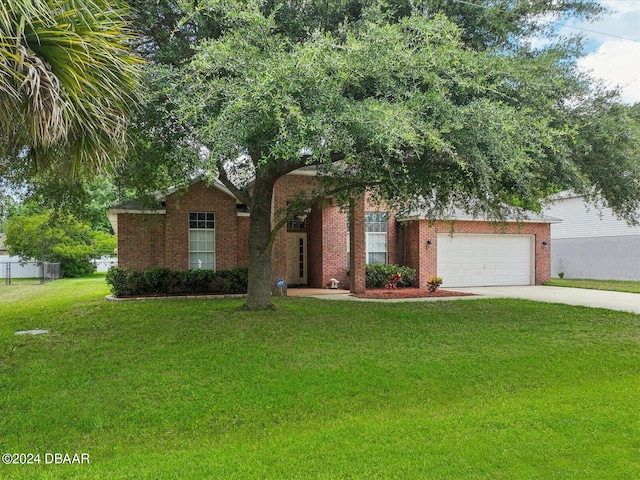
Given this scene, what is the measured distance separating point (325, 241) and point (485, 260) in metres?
7.19

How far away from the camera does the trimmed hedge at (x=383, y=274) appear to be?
17.0 m

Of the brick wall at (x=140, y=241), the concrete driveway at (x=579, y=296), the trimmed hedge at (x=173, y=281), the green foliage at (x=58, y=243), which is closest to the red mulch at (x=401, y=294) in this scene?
the concrete driveway at (x=579, y=296)

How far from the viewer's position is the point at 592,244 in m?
23.9

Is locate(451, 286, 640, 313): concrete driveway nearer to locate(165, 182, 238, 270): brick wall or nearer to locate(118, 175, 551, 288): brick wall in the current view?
locate(118, 175, 551, 288): brick wall

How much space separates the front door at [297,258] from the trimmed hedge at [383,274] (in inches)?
105

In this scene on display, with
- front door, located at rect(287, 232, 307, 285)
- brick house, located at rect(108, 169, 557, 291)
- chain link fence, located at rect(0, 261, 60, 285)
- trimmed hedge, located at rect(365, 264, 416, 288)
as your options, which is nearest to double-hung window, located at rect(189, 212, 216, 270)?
brick house, located at rect(108, 169, 557, 291)

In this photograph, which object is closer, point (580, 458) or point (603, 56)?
point (580, 458)

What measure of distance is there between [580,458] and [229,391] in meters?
3.66

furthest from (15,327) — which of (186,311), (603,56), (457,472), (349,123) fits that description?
(603,56)

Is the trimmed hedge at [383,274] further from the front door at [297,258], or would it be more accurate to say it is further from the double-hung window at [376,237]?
the front door at [297,258]

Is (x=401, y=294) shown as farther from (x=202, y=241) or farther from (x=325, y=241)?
(x=202, y=241)

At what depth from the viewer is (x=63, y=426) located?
4629 mm

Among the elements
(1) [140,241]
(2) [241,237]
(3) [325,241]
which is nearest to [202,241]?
(2) [241,237]

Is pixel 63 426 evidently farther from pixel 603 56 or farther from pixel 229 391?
pixel 603 56
